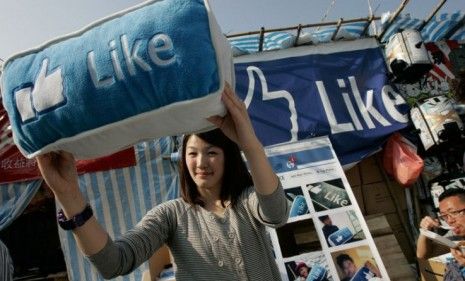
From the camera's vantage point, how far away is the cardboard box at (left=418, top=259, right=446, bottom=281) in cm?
324

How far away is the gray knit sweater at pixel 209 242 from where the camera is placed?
1146 mm

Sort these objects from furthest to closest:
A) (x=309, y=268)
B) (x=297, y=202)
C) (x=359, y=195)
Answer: (x=359, y=195) < (x=297, y=202) < (x=309, y=268)

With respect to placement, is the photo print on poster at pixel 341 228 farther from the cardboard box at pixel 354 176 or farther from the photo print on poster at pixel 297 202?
the cardboard box at pixel 354 176

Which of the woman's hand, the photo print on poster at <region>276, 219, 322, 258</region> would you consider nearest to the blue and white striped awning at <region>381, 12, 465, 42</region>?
the photo print on poster at <region>276, 219, 322, 258</region>

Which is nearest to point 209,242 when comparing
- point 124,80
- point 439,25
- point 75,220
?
point 75,220

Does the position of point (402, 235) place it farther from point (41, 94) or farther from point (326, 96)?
point (41, 94)

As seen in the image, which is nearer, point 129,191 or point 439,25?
point 129,191

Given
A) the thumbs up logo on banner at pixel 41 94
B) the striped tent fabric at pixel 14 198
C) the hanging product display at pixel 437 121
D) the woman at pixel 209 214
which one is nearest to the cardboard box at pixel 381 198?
the hanging product display at pixel 437 121

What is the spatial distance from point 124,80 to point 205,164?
1.53 feet

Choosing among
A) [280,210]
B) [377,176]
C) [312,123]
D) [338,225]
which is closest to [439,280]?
[338,225]

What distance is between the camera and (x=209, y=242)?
1214 millimetres

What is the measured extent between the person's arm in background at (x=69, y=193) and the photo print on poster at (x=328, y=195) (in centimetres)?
289

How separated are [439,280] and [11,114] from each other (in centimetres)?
371

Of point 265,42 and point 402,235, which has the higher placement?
point 265,42
